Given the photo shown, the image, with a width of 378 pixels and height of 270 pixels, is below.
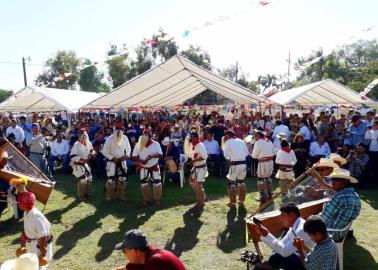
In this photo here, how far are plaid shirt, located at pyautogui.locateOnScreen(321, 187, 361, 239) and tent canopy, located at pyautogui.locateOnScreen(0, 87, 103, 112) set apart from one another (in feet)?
41.6

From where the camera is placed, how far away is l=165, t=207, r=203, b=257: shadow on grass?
23.0 feet

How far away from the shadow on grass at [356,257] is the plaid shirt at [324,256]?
2.32 metres

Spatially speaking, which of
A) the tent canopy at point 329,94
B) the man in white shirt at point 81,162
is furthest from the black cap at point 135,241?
the tent canopy at point 329,94

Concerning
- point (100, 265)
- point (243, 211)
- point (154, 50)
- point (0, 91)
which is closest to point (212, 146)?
point (243, 211)

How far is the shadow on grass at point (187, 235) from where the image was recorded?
23.0ft

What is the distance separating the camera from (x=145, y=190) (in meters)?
9.56

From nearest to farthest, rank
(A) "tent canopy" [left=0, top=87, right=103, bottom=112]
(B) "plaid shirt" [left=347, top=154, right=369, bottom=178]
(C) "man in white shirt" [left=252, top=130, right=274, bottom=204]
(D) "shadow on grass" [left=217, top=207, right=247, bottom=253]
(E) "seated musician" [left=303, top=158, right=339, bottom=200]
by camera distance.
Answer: (E) "seated musician" [left=303, top=158, right=339, bottom=200], (D) "shadow on grass" [left=217, top=207, right=247, bottom=253], (C) "man in white shirt" [left=252, top=130, right=274, bottom=204], (B) "plaid shirt" [left=347, top=154, right=369, bottom=178], (A) "tent canopy" [left=0, top=87, right=103, bottom=112]

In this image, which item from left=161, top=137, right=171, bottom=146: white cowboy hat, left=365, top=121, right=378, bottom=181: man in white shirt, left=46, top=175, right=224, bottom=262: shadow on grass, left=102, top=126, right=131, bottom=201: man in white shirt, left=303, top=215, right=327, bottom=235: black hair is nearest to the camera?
left=303, top=215, right=327, bottom=235: black hair

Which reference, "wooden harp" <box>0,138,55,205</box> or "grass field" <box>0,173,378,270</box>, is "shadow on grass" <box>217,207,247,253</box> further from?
"wooden harp" <box>0,138,55,205</box>

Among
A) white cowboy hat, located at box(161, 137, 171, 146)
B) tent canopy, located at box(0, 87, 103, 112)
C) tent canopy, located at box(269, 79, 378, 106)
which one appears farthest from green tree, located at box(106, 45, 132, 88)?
white cowboy hat, located at box(161, 137, 171, 146)

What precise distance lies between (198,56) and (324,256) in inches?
1992

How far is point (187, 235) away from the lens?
7594 millimetres

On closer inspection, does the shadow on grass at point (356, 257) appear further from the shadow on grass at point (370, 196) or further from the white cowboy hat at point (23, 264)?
the white cowboy hat at point (23, 264)

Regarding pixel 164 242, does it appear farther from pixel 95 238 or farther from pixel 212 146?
pixel 212 146
